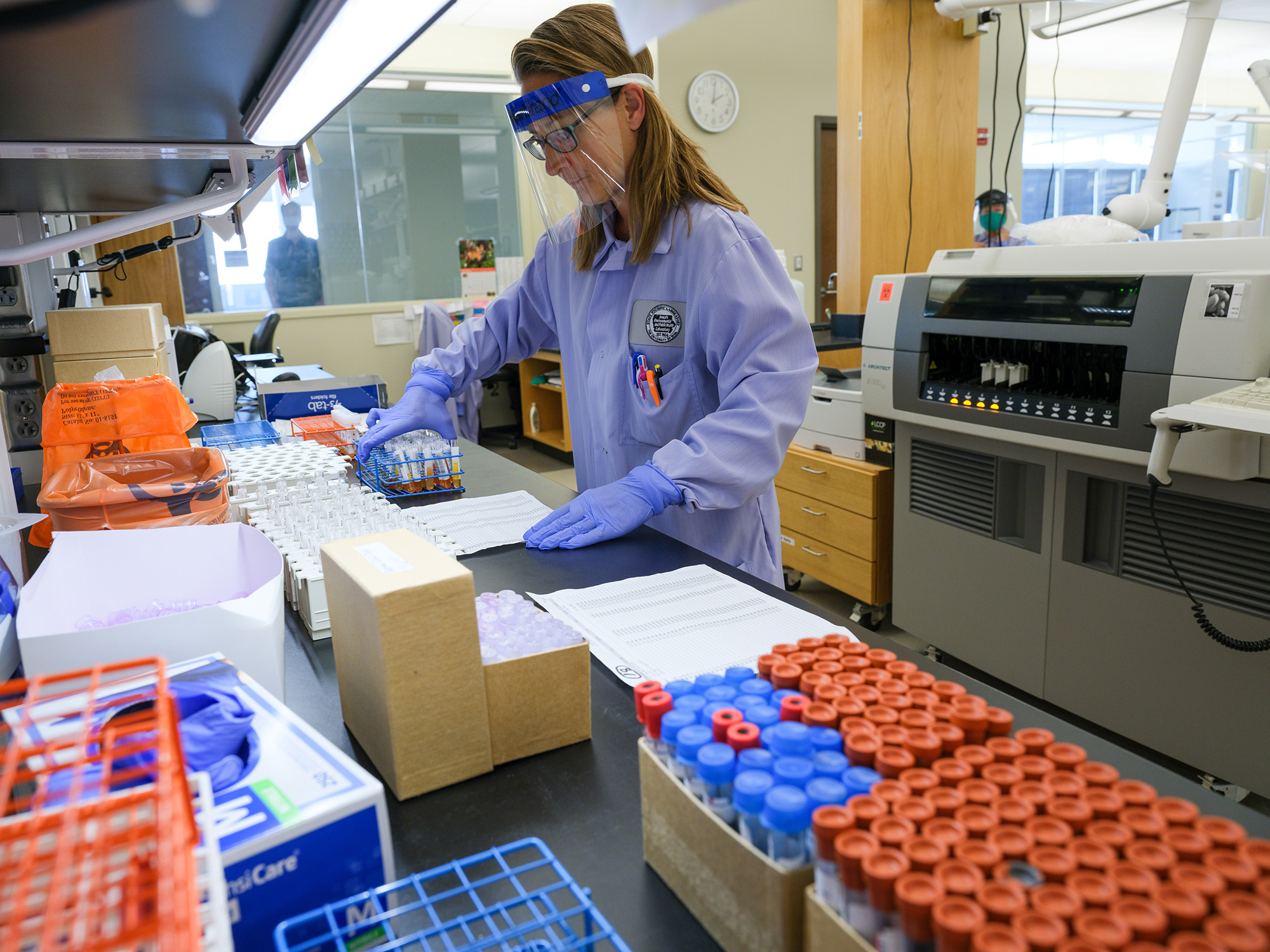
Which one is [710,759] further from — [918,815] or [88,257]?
[88,257]

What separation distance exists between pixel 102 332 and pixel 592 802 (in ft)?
6.53

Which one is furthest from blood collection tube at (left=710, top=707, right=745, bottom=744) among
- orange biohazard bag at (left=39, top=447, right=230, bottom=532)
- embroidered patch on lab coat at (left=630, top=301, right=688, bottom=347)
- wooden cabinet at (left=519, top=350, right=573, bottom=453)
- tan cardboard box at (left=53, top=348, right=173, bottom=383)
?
wooden cabinet at (left=519, top=350, right=573, bottom=453)

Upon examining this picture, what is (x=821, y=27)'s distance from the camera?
6.02 metres

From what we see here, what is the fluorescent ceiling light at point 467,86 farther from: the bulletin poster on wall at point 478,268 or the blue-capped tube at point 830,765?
the blue-capped tube at point 830,765

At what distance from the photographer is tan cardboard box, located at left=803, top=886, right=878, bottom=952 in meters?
0.44

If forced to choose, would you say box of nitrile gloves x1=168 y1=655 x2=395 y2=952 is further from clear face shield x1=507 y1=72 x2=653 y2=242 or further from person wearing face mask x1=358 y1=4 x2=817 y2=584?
clear face shield x1=507 y1=72 x2=653 y2=242

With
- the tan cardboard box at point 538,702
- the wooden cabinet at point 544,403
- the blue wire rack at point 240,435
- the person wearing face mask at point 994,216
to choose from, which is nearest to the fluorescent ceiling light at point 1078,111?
the wooden cabinet at point 544,403

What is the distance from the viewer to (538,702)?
81cm

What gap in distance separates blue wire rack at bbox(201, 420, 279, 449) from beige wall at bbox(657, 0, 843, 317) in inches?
171

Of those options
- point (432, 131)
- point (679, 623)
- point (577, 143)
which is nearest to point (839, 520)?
point (577, 143)

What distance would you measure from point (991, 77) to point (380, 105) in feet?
14.1

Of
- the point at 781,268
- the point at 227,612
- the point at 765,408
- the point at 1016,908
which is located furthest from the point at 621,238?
the point at 1016,908

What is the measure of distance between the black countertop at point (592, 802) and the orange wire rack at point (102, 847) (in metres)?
0.25

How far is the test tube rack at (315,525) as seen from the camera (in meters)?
1.10
